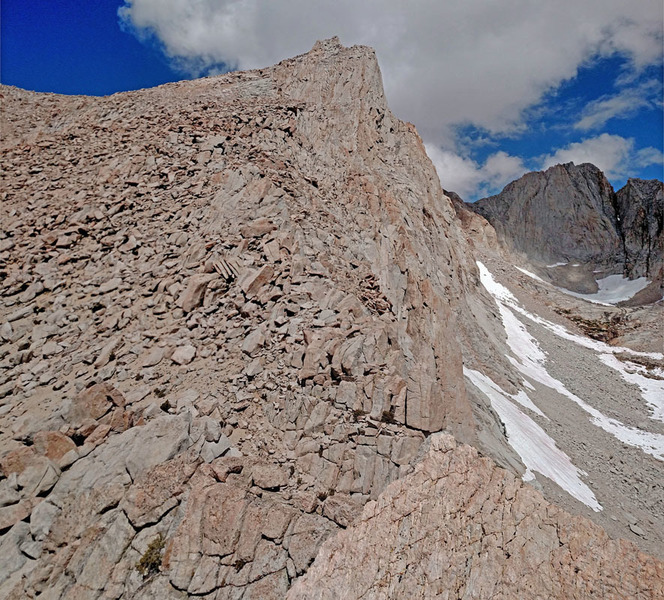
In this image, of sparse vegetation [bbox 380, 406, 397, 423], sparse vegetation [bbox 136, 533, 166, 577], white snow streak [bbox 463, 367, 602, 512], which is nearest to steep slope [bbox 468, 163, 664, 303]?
white snow streak [bbox 463, 367, 602, 512]

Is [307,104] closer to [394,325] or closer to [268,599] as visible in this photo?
[394,325]

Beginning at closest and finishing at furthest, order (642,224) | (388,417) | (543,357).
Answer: (388,417)
(543,357)
(642,224)

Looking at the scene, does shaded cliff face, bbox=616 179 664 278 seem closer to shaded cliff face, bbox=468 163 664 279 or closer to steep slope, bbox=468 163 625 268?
shaded cliff face, bbox=468 163 664 279

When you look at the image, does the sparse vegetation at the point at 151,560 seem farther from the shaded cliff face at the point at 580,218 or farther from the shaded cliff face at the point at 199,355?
the shaded cliff face at the point at 580,218

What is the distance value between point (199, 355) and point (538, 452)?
17.9 m

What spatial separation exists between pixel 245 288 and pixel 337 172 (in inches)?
508

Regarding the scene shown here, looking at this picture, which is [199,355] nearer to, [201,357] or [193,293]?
[201,357]

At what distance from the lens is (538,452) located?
59.5 feet

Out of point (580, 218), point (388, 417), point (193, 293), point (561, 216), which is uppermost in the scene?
point (561, 216)

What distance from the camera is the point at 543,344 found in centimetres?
4459

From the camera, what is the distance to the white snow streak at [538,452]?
53.9 feet

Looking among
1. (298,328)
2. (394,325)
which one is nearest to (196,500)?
(298,328)

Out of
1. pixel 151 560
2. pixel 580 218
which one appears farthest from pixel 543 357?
pixel 580 218

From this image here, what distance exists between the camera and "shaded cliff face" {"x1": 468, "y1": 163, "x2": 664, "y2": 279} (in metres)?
99.6
